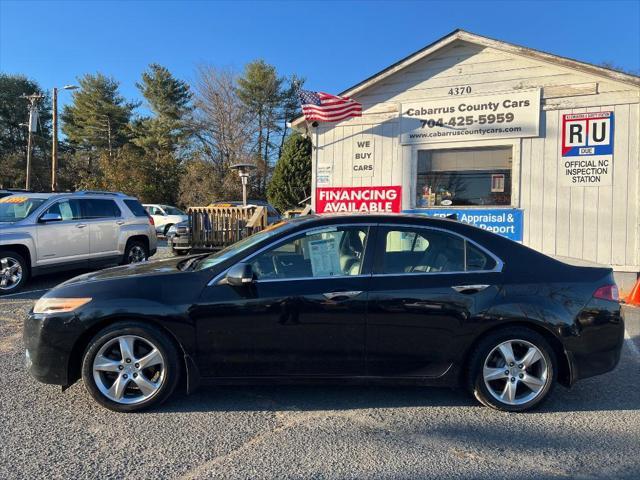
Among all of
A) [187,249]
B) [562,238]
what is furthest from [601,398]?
[187,249]

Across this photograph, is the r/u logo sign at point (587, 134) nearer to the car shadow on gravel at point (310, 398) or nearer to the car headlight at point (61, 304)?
the car shadow on gravel at point (310, 398)

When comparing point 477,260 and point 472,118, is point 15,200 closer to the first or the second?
point 472,118

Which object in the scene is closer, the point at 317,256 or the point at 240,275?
the point at 240,275

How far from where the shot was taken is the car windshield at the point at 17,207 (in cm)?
862

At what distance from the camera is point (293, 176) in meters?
30.8

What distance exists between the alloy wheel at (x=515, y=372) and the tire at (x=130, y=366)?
240 cm

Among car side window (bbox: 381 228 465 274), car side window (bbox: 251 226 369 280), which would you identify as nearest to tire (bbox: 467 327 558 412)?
car side window (bbox: 381 228 465 274)

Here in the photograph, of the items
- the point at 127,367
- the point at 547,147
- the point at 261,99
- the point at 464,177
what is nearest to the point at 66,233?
the point at 127,367

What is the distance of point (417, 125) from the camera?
9.16 metres

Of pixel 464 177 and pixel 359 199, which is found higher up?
pixel 464 177

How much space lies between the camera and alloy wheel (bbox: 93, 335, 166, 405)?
12.1ft

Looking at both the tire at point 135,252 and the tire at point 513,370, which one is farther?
the tire at point 135,252

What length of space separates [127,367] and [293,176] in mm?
27534

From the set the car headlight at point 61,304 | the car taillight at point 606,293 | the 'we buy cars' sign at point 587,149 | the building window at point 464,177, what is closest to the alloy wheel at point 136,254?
the building window at point 464,177
